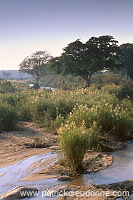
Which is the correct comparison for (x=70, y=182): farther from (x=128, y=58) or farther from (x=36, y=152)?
(x=128, y=58)

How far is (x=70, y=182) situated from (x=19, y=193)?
3.78ft

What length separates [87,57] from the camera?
3195cm

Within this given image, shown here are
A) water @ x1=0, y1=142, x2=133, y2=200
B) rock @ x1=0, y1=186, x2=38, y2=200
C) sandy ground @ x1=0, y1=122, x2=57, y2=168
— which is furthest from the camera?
sandy ground @ x1=0, y1=122, x2=57, y2=168

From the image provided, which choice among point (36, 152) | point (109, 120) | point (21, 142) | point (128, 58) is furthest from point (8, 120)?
point (128, 58)

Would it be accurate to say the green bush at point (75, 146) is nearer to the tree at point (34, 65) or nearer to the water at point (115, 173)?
the water at point (115, 173)

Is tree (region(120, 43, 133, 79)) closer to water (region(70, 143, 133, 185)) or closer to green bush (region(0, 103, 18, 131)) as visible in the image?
green bush (region(0, 103, 18, 131))

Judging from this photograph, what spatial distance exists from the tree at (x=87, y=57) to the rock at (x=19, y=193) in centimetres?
2757

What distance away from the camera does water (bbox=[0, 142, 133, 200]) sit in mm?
5395

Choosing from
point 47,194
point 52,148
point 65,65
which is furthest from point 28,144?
point 65,65

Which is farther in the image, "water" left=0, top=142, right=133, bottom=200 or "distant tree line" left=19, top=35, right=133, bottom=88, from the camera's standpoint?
"distant tree line" left=19, top=35, right=133, bottom=88

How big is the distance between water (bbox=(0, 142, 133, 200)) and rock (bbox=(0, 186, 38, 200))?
16cm

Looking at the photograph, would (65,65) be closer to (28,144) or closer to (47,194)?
(28,144)

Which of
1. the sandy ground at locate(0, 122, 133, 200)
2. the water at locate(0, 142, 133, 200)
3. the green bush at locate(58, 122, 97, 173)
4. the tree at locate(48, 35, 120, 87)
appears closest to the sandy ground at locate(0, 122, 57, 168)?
the sandy ground at locate(0, 122, 133, 200)

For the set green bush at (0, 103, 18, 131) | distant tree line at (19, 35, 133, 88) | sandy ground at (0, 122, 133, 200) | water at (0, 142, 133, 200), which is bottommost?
water at (0, 142, 133, 200)
